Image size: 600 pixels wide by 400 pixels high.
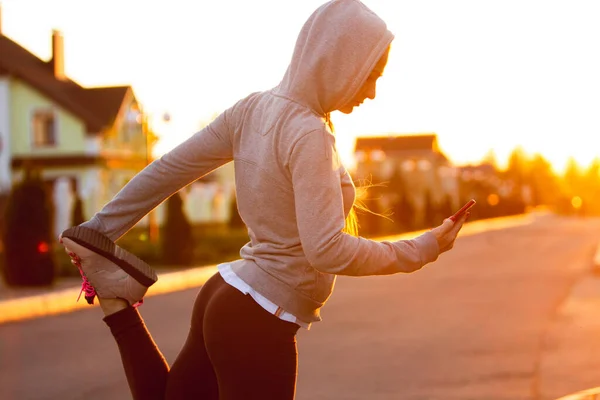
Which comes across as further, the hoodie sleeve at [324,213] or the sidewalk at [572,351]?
the sidewalk at [572,351]

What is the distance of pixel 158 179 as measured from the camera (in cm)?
255

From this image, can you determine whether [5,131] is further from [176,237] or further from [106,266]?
[106,266]

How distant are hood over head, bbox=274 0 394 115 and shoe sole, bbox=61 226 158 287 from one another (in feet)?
2.03

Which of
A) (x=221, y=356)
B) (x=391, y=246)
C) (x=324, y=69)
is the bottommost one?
(x=221, y=356)

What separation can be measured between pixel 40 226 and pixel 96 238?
14.8m

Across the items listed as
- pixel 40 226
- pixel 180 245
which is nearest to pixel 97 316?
pixel 40 226

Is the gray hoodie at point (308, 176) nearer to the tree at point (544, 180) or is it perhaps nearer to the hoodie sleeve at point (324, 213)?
the hoodie sleeve at point (324, 213)

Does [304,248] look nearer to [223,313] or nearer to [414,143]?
[223,313]

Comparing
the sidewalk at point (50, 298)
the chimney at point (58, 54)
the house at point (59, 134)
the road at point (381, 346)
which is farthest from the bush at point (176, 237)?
the chimney at point (58, 54)

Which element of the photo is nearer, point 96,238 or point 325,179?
point 325,179

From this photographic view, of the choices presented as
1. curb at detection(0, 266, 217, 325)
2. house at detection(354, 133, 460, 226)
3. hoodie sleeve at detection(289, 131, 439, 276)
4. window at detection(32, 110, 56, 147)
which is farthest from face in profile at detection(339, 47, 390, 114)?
house at detection(354, 133, 460, 226)

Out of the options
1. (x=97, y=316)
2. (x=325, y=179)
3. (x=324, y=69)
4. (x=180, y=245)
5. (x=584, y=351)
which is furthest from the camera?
(x=180, y=245)

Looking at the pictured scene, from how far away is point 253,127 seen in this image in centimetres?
238

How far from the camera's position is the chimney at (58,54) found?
45.3 m
